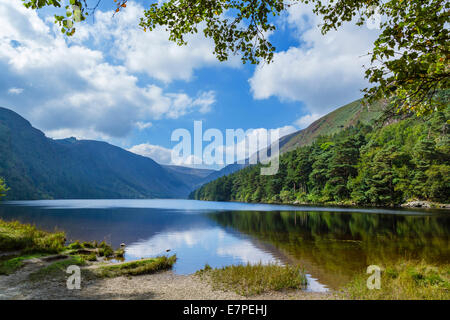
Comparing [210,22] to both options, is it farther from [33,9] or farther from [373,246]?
[373,246]

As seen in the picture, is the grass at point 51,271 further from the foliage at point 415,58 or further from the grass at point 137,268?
the foliage at point 415,58

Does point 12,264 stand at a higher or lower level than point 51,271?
higher

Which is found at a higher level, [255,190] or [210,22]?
[210,22]

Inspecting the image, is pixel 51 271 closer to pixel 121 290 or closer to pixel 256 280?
pixel 121 290

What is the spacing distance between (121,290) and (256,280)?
5.96 meters

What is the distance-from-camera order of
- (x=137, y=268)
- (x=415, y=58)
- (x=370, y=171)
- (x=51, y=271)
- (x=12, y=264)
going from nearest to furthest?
1. (x=415, y=58)
2. (x=51, y=271)
3. (x=12, y=264)
4. (x=137, y=268)
5. (x=370, y=171)

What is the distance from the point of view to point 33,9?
606 cm

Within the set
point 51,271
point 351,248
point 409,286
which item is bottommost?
point 351,248

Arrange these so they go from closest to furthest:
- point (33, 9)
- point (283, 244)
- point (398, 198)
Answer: point (33, 9), point (283, 244), point (398, 198)

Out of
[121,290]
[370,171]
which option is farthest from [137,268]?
[370,171]

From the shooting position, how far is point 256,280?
444 inches

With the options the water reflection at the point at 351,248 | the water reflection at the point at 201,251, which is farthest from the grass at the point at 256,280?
the water reflection at the point at 201,251
